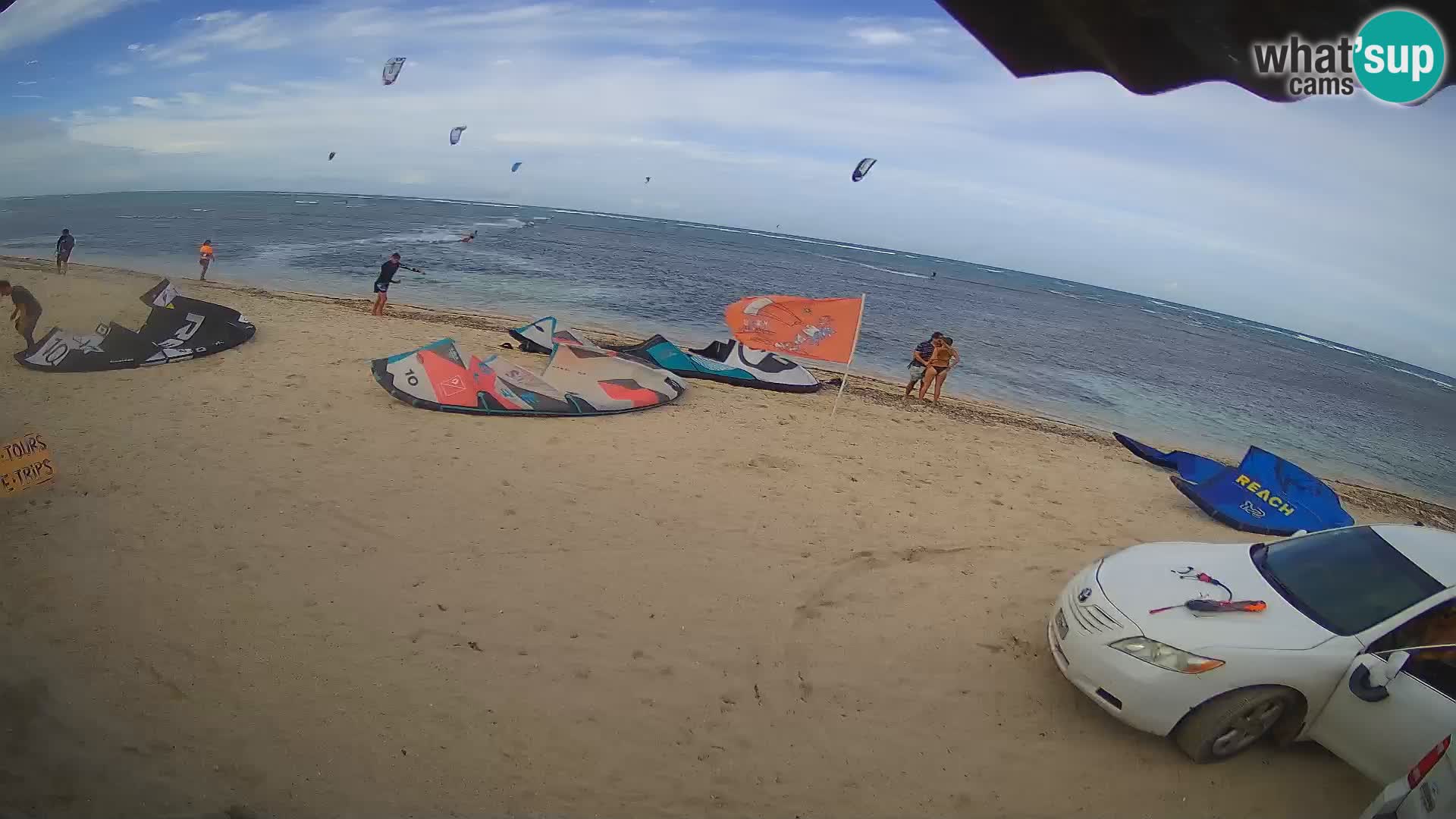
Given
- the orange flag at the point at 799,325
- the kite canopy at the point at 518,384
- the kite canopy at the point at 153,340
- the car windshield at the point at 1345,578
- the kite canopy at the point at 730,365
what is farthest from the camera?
the kite canopy at the point at 730,365

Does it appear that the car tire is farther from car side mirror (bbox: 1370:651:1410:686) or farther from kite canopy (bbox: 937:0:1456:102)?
kite canopy (bbox: 937:0:1456:102)

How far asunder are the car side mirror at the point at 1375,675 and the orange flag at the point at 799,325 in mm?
8186

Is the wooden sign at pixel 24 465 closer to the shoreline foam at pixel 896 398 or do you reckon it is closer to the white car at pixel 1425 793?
the white car at pixel 1425 793

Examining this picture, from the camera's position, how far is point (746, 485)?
27.6ft

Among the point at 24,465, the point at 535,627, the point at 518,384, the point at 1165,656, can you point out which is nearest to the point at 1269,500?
the point at 1165,656

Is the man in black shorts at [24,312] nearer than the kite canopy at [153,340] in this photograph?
No

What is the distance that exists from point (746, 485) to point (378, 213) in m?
88.2

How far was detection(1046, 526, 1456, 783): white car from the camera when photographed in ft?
13.1

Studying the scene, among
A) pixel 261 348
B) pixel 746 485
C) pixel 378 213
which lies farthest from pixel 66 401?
pixel 378 213

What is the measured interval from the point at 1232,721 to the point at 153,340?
14.3m

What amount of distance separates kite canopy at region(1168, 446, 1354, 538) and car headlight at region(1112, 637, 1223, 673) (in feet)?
19.6

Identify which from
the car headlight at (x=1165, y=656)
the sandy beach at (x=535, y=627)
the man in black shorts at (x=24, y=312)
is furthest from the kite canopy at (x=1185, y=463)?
the man in black shorts at (x=24, y=312)

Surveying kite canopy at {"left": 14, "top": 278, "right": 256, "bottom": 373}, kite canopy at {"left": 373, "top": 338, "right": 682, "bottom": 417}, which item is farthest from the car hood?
kite canopy at {"left": 14, "top": 278, "right": 256, "bottom": 373}

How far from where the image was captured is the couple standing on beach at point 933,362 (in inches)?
587
